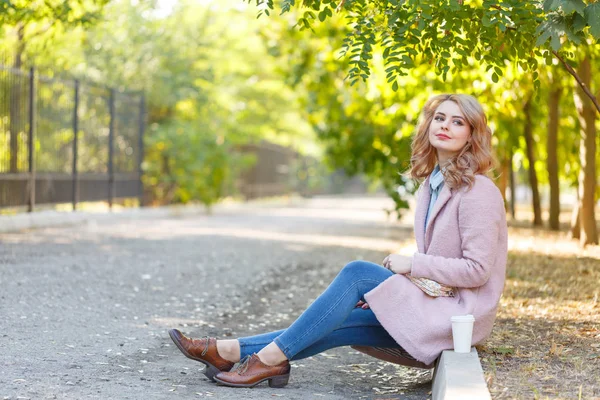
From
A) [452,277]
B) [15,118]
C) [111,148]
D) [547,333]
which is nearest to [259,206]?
[111,148]

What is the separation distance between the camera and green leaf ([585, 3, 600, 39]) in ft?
15.6

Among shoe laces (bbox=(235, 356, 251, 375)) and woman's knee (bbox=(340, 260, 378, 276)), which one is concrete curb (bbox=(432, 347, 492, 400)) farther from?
shoe laces (bbox=(235, 356, 251, 375))

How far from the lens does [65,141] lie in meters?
16.7

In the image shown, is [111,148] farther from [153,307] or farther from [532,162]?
[153,307]

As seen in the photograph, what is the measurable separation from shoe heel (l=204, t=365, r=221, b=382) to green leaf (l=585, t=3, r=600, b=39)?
2.55 metres

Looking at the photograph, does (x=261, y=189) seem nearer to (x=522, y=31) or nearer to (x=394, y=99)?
(x=394, y=99)

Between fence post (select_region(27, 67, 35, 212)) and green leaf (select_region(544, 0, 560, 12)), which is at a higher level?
green leaf (select_region(544, 0, 560, 12))

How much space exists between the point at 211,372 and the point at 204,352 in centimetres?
13

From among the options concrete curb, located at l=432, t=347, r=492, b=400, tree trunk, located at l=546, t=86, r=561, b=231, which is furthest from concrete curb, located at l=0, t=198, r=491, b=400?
tree trunk, located at l=546, t=86, r=561, b=231

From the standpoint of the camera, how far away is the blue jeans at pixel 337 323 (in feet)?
15.3

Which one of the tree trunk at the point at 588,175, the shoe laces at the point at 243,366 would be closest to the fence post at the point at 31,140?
the tree trunk at the point at 588,175

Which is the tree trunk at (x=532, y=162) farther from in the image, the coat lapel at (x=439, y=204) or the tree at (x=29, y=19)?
the coat lapel at (x=439, y=204)

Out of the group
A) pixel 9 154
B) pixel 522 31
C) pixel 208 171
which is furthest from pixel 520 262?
pixel 208 171

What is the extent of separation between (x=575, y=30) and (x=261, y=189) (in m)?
26.9
